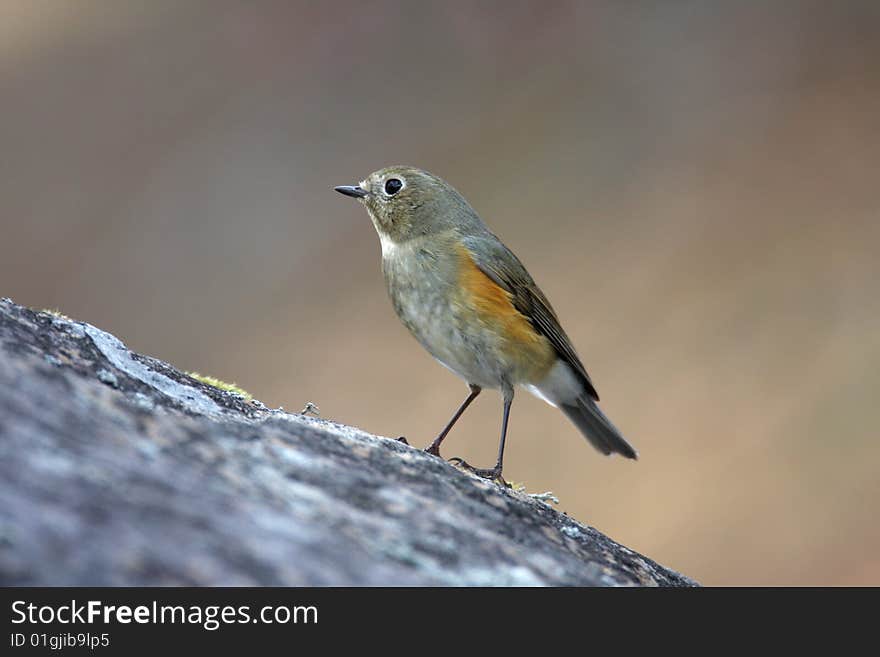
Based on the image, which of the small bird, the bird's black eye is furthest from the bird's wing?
the bird's black eye

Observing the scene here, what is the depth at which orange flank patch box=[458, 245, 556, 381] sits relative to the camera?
17.6ft

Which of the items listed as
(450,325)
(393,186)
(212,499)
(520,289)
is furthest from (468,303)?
(212,499)

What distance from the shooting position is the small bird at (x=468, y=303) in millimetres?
5395

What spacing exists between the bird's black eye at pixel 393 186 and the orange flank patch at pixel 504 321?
0.70m

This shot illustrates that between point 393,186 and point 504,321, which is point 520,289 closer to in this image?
point 504,321

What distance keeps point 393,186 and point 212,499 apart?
401 centimetres

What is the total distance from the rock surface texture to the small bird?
5.86ft

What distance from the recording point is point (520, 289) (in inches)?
230

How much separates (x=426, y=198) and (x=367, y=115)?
877 cm

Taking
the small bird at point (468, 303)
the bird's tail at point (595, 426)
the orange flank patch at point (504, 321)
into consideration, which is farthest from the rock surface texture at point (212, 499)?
the bird's tail at point (595, 426)

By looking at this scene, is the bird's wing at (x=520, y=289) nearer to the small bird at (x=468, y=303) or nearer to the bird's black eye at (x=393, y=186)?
the small bird at (x=468, y=303)

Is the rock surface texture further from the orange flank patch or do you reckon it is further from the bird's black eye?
the bird's black eye

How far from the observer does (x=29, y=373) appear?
104 inches

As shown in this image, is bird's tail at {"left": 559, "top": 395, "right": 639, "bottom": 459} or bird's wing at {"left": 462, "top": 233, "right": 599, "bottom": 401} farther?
bird's tail at {"left": 559, "top": 395, "right": 639, "bottom": 459}
